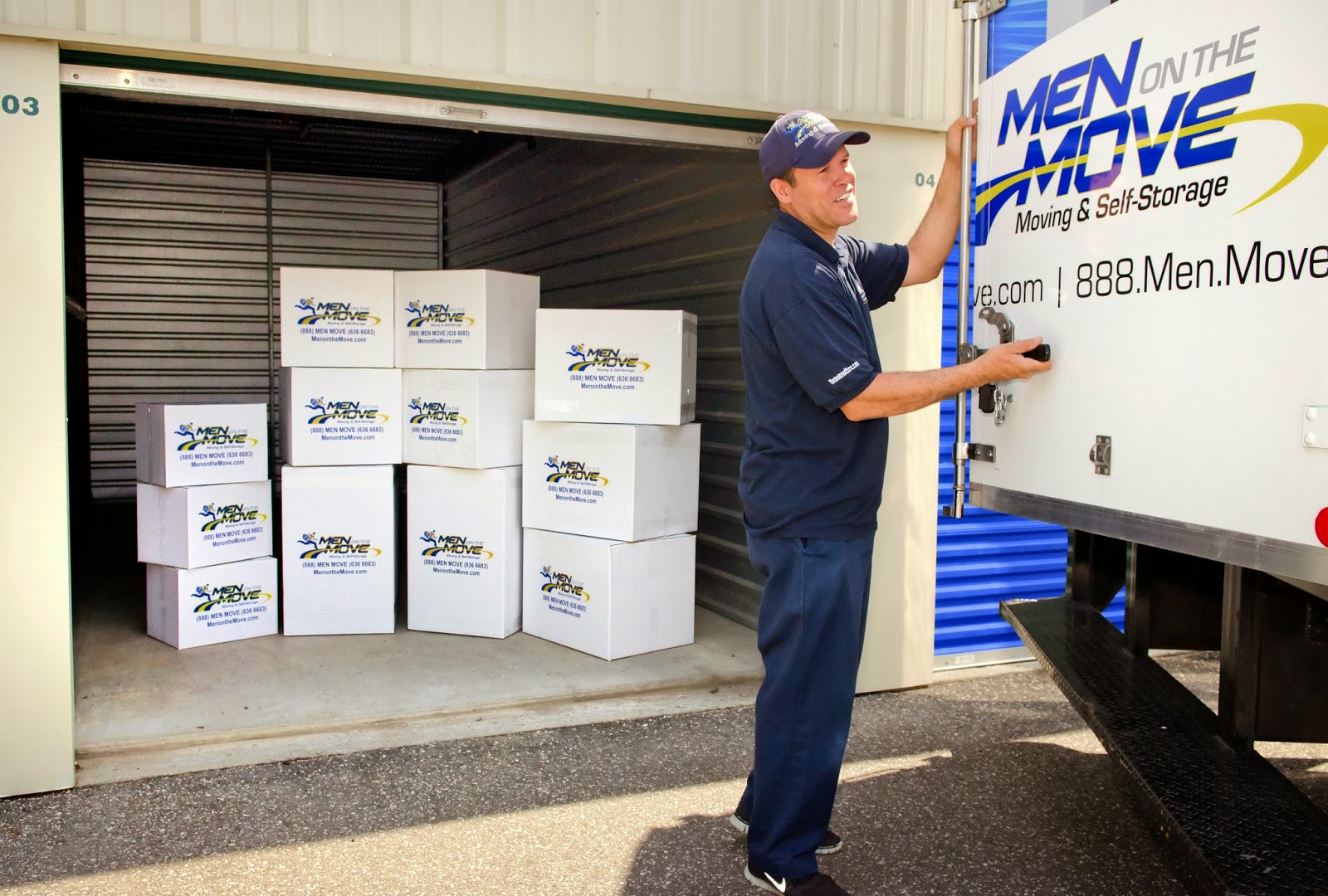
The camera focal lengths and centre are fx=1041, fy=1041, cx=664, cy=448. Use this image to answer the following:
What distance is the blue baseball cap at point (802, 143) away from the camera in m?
2.83

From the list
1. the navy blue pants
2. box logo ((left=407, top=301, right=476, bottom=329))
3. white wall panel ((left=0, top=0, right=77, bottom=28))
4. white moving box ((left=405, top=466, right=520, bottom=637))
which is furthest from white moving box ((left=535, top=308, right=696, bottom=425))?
white wall panel ((left=0, top=0, right=77, bottom=28))

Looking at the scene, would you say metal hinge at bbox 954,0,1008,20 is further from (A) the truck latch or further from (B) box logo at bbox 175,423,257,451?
(B) box logo at bbox 175,423,257,451

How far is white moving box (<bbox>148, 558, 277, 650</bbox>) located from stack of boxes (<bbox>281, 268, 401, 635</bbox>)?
151 millimetres

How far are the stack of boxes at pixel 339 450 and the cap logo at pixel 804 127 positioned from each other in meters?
3.04

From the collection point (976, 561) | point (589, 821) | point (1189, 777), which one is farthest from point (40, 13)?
point (976, 561)

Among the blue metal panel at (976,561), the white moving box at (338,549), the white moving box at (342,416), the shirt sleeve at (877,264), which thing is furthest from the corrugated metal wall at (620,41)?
the white moving box at (338,549)

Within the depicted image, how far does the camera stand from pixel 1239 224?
7.23 ft

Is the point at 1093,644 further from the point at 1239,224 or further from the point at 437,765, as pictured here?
the point at 437,765

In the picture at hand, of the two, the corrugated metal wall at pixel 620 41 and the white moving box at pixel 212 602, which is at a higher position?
the corrugated metal wall at pixel 620 41

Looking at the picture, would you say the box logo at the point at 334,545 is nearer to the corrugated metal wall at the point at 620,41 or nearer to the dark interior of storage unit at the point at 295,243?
the dark interior of storage unit at the point at 295,243

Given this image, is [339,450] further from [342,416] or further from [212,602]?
[212,602]

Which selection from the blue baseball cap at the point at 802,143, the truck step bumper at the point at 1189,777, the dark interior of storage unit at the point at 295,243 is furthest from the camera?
the dark interior of storage unit at the point at 295,243

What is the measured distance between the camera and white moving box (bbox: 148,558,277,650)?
5.20 meters

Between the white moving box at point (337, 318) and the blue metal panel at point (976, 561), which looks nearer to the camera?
the blue metal panel at point (976, 561)
